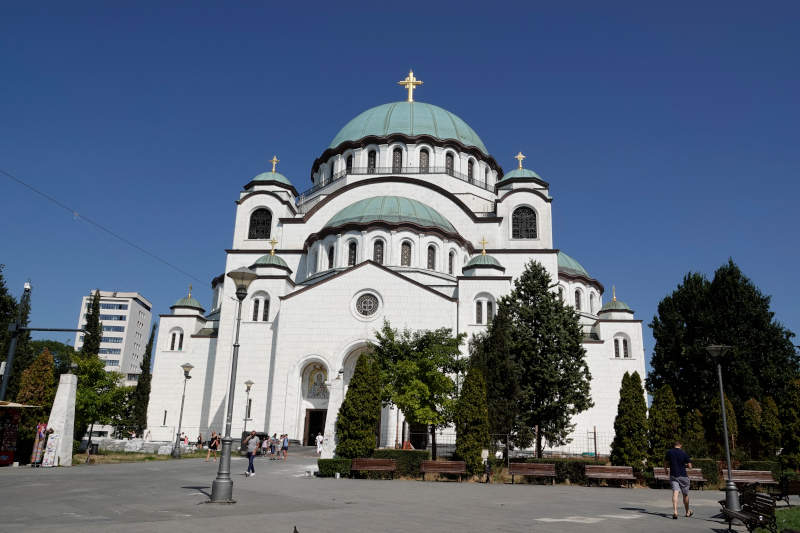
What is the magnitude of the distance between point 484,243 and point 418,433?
1264 cm

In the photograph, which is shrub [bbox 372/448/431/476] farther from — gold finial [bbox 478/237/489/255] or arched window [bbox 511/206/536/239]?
arched window [bbox 511/206/536/239]

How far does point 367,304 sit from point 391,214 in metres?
6.44

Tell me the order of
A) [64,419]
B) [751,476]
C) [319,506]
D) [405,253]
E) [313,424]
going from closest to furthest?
1. [319,506]
2. [751,476]
3. [64,419]
4. [313,424]
5. [405,253]

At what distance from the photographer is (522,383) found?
22.4 metres

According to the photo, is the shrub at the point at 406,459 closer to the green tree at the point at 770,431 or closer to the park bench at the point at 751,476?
the park bench at the point at 751,476

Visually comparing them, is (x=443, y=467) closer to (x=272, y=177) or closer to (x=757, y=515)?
(x=757, y=515)

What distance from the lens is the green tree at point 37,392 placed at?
20.4 m

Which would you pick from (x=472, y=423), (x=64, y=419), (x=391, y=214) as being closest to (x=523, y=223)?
(x=391, y=214)

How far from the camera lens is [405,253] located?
34.0m

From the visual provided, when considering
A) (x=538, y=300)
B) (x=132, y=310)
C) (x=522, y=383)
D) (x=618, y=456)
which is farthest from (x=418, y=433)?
(x=132, y=310)

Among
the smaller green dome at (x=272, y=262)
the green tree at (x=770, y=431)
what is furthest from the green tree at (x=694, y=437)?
the smaller green dome at (x=272, y=262)

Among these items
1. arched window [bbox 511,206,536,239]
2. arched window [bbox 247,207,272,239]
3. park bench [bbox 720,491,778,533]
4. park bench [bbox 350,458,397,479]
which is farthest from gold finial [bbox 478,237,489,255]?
park bench [bbox 720,491,778,533]

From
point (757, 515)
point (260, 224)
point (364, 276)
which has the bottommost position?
point (757, 515)

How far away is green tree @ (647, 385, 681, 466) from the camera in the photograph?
58.4 ft
